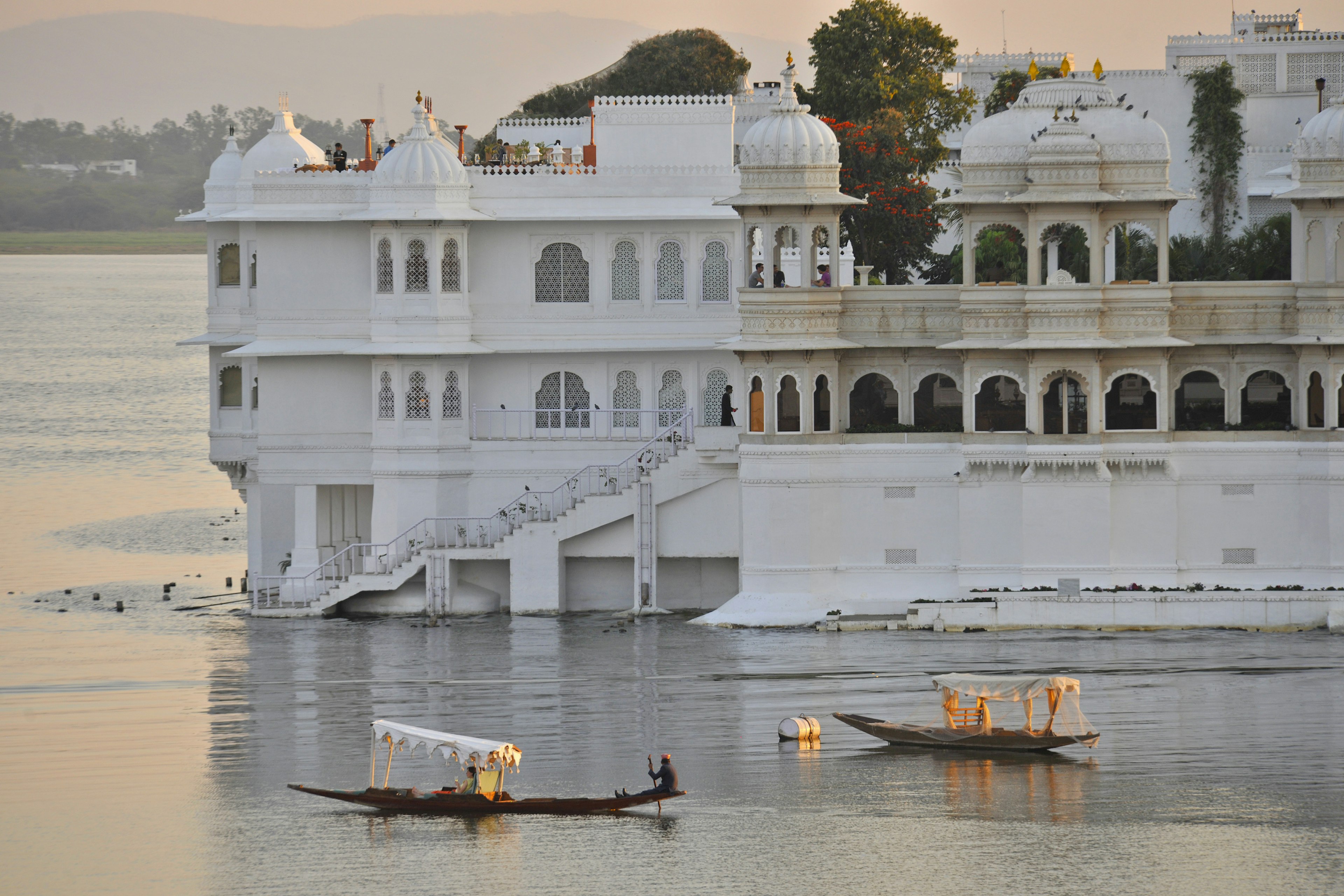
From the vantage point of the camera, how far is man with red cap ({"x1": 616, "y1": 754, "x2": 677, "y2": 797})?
101 ft

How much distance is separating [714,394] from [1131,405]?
9.37m

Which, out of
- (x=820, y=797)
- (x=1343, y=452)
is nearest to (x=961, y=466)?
(x=1343, y=452)

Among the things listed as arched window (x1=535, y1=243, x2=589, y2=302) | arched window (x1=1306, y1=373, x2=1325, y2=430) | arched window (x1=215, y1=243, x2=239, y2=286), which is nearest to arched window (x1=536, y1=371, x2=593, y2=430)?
arched window (x1=535, y1=243, x2=589, y2=302)

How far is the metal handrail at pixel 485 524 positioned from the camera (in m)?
46.3

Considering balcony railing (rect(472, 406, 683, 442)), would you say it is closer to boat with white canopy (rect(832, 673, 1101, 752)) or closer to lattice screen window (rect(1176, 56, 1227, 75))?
boat with white canopy (rect(832, 673, 1101, 752))

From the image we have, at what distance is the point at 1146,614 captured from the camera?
4225 centimetres

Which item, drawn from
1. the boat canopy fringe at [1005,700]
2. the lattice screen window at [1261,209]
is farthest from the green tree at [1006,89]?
the boat canopy fringe at [1005,700]

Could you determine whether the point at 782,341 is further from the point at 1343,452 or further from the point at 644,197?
the point at 1343,452

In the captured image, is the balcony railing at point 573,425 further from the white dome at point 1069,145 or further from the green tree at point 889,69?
the green tree at point 889,69

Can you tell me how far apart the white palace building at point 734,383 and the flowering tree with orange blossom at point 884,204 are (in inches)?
564

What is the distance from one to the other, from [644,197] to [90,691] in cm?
1599

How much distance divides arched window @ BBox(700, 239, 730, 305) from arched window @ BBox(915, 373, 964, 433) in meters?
5.26

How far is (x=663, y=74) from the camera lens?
314 feet

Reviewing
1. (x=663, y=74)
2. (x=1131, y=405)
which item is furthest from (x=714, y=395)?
(x=663, y=74)
